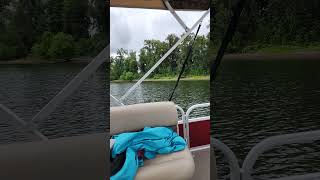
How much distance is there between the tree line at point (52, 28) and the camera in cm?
90

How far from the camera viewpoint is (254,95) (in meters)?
1.35

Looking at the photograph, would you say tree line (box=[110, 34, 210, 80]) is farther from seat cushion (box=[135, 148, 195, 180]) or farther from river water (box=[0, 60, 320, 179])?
river water (box=[0, 60, 320, 179])

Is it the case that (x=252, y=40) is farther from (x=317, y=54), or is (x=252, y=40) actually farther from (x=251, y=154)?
(x=251, y=154)

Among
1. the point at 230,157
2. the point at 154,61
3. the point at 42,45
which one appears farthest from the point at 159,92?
the point at 42,45

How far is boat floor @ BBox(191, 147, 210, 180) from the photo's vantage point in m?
2.22

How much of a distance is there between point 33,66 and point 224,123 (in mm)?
701

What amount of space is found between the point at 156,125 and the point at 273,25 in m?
1.11

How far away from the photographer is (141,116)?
2.28 metres

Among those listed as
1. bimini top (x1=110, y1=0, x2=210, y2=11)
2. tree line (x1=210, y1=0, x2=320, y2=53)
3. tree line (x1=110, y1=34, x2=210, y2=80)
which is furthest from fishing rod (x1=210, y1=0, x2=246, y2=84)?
tree line (x1=110, y1=34, x2=210, y2=80)

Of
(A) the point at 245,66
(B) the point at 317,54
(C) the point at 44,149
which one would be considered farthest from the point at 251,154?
(C) the point at 44,149

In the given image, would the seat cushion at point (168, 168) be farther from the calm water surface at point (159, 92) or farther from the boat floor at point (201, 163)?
the calm water surface at point (159, 92)

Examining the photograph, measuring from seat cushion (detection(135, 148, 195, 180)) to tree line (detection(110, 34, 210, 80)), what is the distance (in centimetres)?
73

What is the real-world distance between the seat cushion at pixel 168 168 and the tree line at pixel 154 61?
2.39 feet

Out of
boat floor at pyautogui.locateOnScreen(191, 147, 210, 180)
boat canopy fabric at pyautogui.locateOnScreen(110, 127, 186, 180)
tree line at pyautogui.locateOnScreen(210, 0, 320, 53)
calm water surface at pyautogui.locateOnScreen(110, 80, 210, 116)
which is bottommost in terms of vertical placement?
boat floor at pyautogui.locateOnScreen(191, 147, 210, 180)
